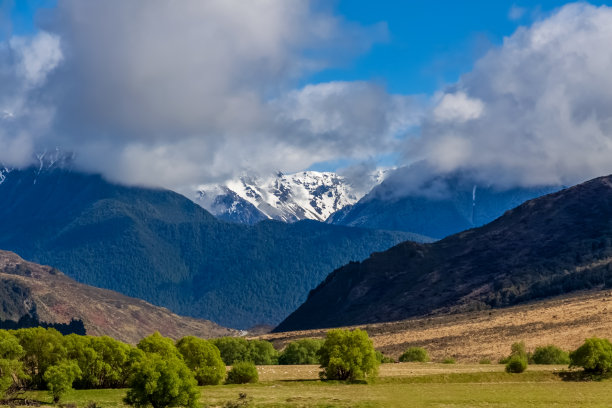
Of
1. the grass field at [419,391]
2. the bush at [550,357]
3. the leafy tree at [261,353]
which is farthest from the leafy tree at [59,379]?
the bush at [550,357]

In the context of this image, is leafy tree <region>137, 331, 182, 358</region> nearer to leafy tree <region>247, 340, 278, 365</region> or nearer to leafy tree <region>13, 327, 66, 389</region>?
leafy tree <region>13, 327, 66, 389</region>

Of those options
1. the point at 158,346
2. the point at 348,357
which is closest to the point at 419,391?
the point at 348,357

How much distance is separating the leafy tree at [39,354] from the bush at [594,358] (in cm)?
6829

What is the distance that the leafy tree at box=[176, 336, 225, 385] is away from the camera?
4764 inches

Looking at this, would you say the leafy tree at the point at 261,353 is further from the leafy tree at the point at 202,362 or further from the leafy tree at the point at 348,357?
the leafy tree at the point at 348,357

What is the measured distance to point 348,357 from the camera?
120250mm

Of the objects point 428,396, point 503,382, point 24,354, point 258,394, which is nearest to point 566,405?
point 428,396

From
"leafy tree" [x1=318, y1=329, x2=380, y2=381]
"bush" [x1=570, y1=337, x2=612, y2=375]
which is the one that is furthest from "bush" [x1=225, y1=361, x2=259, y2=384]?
"bush" [x1=570, y1=337, x2=612, y2=375]

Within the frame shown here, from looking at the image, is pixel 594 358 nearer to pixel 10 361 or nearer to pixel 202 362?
pixel 202 362

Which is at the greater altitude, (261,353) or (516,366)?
(261,353)

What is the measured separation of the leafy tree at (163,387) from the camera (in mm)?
92000

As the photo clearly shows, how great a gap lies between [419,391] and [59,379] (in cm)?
4350

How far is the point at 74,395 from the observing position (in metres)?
110

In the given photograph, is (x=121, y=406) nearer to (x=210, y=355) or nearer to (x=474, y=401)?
(x=210, y=355)
